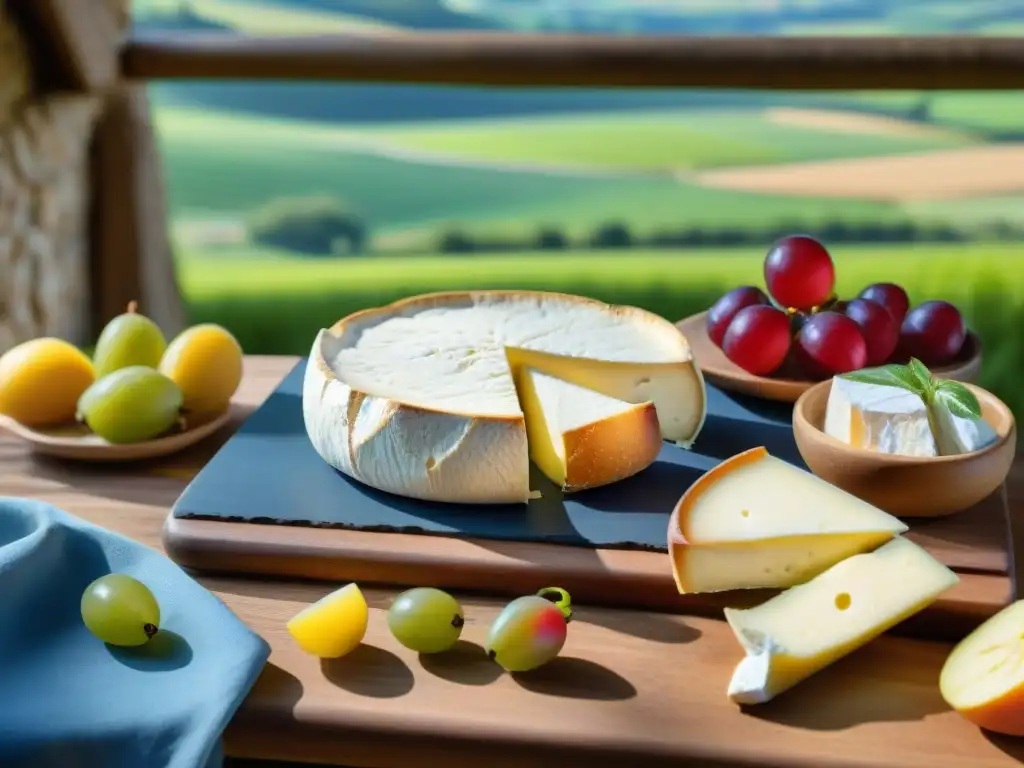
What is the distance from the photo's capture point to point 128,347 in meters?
1.38

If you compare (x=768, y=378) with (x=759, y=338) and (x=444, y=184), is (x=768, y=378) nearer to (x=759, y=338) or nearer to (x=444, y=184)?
(x=759, y=338)

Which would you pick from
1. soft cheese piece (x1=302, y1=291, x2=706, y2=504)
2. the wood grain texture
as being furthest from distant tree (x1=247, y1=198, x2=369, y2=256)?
the wood grain texture

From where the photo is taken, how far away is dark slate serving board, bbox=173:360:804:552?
1096 mm

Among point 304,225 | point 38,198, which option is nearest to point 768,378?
point 38,198

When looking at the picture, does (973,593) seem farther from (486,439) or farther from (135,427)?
(135,427)

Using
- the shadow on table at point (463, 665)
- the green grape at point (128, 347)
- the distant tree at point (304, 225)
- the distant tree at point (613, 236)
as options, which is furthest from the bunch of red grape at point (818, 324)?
the distant tree at point (304, 225)

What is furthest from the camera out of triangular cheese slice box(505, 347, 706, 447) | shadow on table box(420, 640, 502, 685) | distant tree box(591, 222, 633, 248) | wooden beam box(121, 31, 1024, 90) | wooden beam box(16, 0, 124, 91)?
distant tree box(591, 222, 633, 248)

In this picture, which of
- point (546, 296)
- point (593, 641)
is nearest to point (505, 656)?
point (593, 641)

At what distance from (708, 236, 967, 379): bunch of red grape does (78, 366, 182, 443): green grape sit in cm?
68

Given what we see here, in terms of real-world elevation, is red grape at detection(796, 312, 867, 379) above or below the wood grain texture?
above

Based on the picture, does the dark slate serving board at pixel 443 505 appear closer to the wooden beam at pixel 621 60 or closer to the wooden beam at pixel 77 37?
the wooden beam at pixel 621 60

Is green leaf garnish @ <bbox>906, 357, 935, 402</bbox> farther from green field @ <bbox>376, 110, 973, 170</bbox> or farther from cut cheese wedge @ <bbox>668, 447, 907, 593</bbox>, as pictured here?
green field @ <bbox>376, 110, 973, 170</bbox>

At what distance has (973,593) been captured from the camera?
0.99m

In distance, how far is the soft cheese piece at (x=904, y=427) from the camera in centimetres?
104
